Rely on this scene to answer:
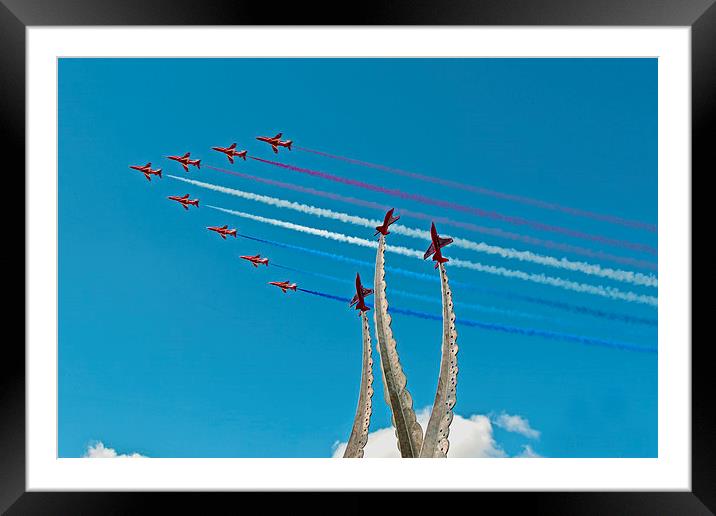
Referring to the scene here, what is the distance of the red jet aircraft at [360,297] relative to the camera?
11609 mm

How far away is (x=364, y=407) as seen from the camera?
11.1m

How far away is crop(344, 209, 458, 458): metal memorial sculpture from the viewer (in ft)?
33.8

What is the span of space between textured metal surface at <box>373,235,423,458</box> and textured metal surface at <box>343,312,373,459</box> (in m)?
0.32

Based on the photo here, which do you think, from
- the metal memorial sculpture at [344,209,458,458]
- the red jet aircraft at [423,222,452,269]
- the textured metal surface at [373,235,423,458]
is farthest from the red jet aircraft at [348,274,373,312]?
the red jet aircraft at [423,222,452,269]

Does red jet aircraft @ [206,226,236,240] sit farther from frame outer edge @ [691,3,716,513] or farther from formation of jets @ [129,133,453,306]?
frame outer edge @ [691,3,716,513]

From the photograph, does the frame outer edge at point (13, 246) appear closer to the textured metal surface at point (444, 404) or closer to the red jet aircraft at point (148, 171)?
the red jet aircraft at point (148, 171)

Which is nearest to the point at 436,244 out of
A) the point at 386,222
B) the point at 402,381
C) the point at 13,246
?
the point at 386,222

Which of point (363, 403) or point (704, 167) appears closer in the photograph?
point (704, 167)

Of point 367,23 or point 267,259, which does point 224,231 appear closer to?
point 267,259

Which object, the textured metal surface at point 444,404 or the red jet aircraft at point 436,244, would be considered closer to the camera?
the textured metal surface at point 444,404

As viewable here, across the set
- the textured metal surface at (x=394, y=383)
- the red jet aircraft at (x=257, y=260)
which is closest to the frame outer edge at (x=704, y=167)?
the textured metal surface at (x=394, y=383)

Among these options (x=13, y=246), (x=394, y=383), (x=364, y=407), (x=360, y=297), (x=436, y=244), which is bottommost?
(x=364, y=407)

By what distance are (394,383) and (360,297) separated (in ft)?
6.33

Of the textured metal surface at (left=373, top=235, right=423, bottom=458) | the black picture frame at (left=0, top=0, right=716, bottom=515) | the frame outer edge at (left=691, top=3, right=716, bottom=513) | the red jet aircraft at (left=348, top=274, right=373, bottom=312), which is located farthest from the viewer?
the red jet aircraft at (left=348, top=274, right=373, bottom=312)
